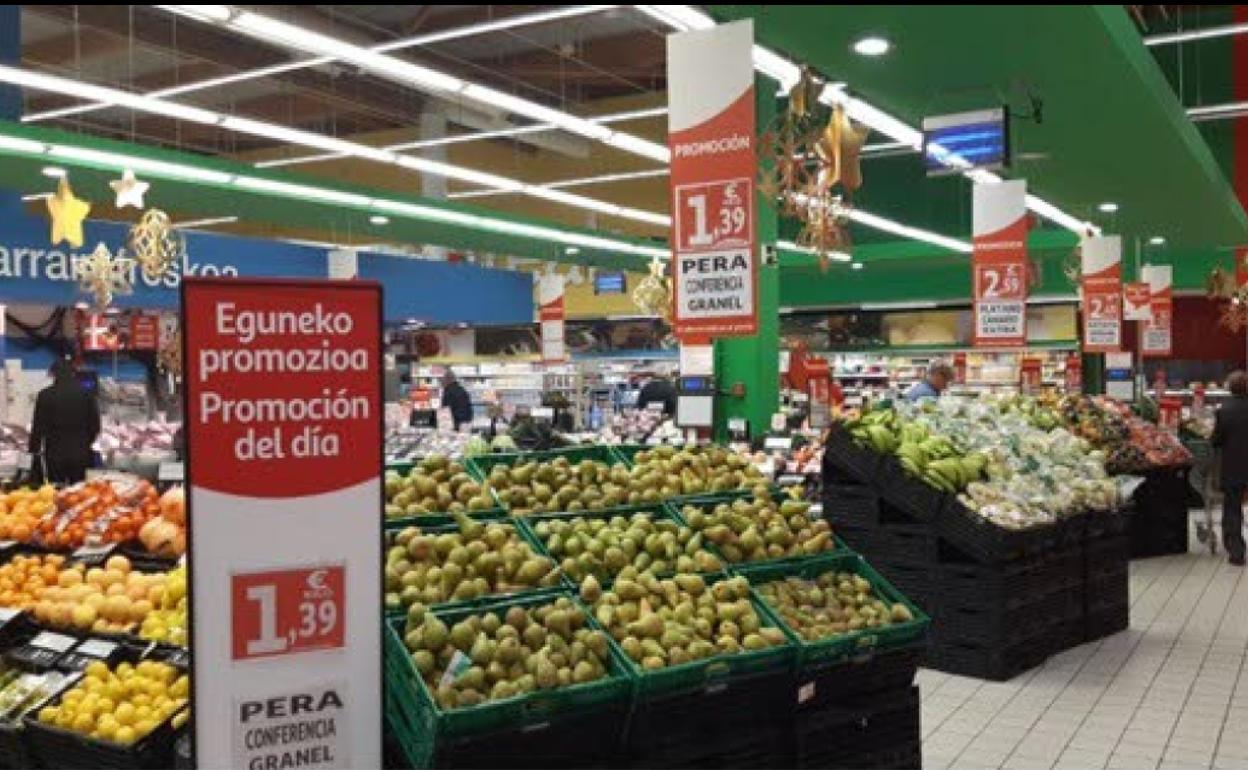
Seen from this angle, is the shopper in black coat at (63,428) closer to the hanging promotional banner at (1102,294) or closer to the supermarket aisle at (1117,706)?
the supermarket aisle at (1117,706)

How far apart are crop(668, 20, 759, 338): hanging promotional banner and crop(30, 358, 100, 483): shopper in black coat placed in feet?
19.6

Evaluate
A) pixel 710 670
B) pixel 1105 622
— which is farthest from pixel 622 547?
pixel 1105 622

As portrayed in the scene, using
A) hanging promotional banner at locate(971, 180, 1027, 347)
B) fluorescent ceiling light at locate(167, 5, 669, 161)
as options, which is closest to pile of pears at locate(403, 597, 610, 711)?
fluorescent ceiling light at locate(167, 5, 669, 161)

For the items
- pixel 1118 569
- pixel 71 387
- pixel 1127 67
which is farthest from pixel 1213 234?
pixel 71 387

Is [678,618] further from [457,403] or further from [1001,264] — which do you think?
[457,403]

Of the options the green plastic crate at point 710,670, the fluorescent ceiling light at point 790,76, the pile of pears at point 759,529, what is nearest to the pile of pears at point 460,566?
the green plastic crate at point 710,670

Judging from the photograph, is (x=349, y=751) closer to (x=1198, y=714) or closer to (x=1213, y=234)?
(x=1198, y=714)

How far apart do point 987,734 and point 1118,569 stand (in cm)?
263

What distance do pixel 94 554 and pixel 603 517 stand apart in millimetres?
2238

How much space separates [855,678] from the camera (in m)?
4.21

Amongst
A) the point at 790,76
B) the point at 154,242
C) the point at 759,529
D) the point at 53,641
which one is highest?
the point at 790,76

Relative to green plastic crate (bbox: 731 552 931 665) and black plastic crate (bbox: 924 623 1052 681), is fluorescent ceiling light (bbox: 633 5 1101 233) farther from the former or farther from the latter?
black plastic crate (bbox: 924 623 1052 681)

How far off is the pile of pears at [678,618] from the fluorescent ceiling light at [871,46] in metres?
4.45

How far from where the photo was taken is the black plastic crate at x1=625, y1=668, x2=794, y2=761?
11.9 ft
